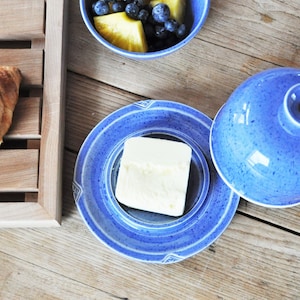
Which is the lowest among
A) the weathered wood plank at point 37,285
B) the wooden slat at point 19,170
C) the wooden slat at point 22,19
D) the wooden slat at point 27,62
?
the weathered wood plank at point 37,285

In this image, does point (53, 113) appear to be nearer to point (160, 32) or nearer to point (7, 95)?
point (7, 95)

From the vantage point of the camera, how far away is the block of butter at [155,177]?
725 millimetres

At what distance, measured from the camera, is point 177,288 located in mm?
766

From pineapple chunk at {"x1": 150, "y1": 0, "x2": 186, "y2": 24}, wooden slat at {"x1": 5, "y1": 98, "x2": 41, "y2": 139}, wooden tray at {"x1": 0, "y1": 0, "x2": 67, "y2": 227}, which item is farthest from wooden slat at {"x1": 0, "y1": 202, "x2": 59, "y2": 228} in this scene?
pineapple chunk at {"x1": 150, "y1": 0, "x2": 186, "y2": 24}

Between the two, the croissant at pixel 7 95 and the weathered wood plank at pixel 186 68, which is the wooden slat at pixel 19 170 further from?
the weathered wood plank at pixel 186 68

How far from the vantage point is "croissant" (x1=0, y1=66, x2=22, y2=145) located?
75 cm

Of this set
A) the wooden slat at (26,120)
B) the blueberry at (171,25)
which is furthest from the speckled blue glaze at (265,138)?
the wooden slat at (26,120)

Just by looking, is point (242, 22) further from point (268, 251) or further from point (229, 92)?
point (268, 251)

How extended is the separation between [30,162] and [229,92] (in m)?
0.32

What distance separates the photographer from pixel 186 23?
32.4 inches

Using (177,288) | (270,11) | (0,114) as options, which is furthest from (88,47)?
(177,288)

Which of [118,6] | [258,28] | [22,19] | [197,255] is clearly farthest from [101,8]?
[197,255]

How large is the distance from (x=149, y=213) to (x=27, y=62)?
0.95ft

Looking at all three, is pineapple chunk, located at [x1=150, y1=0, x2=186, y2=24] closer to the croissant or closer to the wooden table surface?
the wooden table surface
